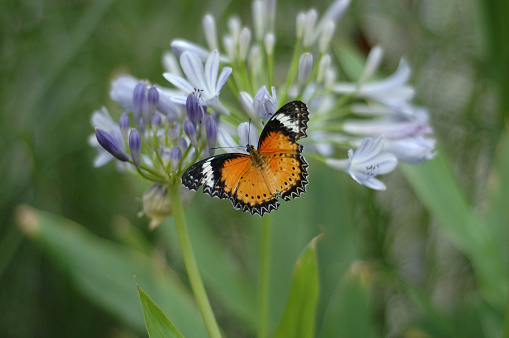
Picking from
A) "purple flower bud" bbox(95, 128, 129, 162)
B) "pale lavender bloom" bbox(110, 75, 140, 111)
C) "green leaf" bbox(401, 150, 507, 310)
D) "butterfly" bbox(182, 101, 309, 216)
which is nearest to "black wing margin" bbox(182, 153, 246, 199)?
"butterfly" bbox(182, 101, 309, 216)

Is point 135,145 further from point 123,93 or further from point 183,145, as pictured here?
point 123,93

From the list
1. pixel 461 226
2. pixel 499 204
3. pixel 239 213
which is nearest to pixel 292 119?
pixel 461 226

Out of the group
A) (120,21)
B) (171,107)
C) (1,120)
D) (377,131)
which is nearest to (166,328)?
→ (171,107)

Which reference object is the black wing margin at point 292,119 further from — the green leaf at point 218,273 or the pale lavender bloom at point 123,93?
the green leaf at point 218,273

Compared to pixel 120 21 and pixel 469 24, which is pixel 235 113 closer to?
pixel 120 21

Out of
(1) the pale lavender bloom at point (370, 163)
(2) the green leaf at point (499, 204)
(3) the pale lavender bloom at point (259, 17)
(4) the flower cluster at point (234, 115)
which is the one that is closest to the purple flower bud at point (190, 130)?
(4) the flower cluster at point (234, 115)

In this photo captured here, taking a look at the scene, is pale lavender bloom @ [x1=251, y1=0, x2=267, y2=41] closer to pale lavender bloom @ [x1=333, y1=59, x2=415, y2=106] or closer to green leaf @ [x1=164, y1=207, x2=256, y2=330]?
pale lavender bloom @ [x1=333, y1=59, x2=415, y2=106]
